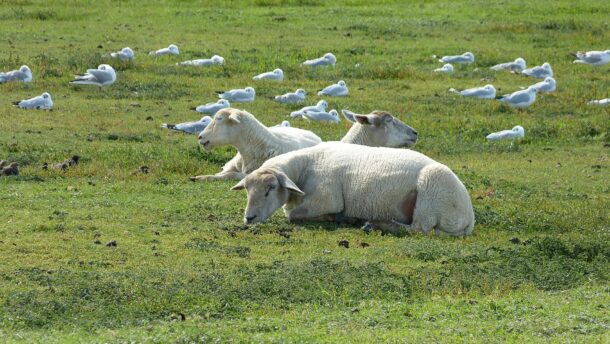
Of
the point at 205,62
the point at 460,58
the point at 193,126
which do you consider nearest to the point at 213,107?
the point at 193,126

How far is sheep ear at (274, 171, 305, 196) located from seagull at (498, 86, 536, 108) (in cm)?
977

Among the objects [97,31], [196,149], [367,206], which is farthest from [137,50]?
[367,206]

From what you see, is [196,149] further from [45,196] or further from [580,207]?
[580,207]

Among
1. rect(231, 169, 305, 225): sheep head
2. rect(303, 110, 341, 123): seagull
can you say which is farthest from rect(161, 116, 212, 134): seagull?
rect(231, 169, 305, 225): sheep head

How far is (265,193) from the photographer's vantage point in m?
11.4

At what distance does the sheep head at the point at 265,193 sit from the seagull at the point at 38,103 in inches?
315

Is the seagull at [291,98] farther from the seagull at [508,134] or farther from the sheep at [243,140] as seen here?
the sheep at [243,140]

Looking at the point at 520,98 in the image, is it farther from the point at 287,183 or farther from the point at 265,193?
the point at 265,193

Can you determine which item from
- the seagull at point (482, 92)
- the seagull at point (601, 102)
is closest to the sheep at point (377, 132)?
the seagull at point (482, 92)

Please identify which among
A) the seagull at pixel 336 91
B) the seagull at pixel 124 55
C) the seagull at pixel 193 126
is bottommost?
the seagull at pixel 336 91

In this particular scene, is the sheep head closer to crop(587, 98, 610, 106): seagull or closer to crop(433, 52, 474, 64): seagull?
crop(587, 98, 610, 106): seagull

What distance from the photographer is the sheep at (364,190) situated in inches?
446

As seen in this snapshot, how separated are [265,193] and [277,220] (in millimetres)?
535

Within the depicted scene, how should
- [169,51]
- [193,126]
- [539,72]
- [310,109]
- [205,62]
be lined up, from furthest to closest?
1. [169,51]
2. [539,72]
3. [205,62]
4. [310,109]
5. [193,126]
